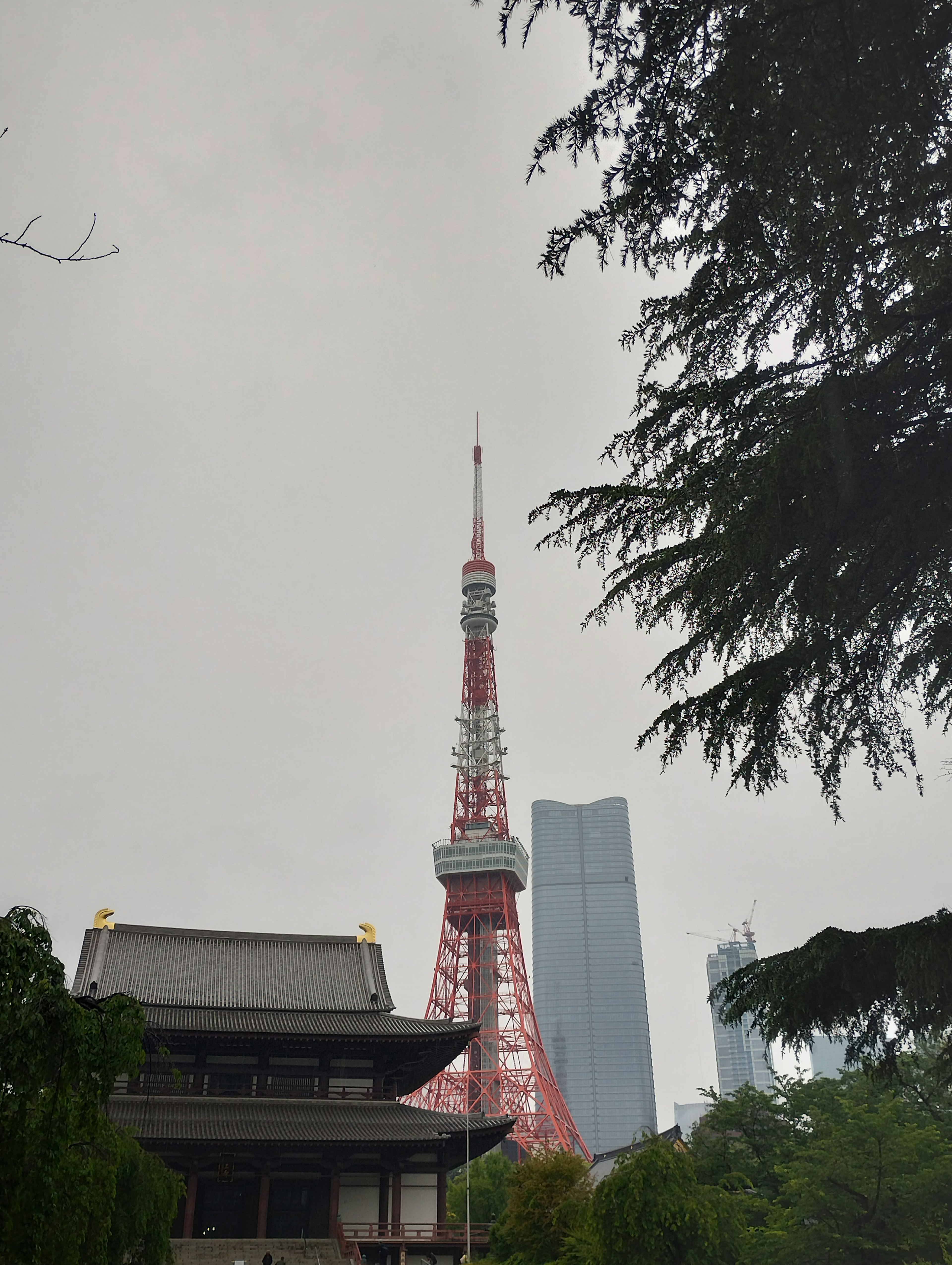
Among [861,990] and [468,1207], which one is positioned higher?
[861,990]

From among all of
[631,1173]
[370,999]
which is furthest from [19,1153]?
[370,999]

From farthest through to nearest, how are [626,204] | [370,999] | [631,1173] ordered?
[370,999] < [631,1173] < [626,204]

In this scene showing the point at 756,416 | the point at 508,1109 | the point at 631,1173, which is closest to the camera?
the point at 756,416

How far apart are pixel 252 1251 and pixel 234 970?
11701mm

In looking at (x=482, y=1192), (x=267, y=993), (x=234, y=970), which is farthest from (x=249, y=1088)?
Answer: (x=482, y=1192)

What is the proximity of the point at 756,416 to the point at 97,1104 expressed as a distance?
7858 mm

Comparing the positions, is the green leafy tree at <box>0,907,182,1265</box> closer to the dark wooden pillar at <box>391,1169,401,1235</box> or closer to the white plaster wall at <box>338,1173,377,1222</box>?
the dark wooden pillar at <box>391,1169,401,1235</box>

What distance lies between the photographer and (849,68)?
626 centimetres

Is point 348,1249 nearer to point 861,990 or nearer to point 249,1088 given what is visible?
point 249,1088

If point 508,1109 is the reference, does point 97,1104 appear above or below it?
below

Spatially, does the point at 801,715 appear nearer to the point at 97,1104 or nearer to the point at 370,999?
the point at 97,1104

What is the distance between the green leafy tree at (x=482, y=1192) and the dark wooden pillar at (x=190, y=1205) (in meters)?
13.8

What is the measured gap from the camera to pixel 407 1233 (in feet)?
85.8

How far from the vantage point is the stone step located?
76.4ft
